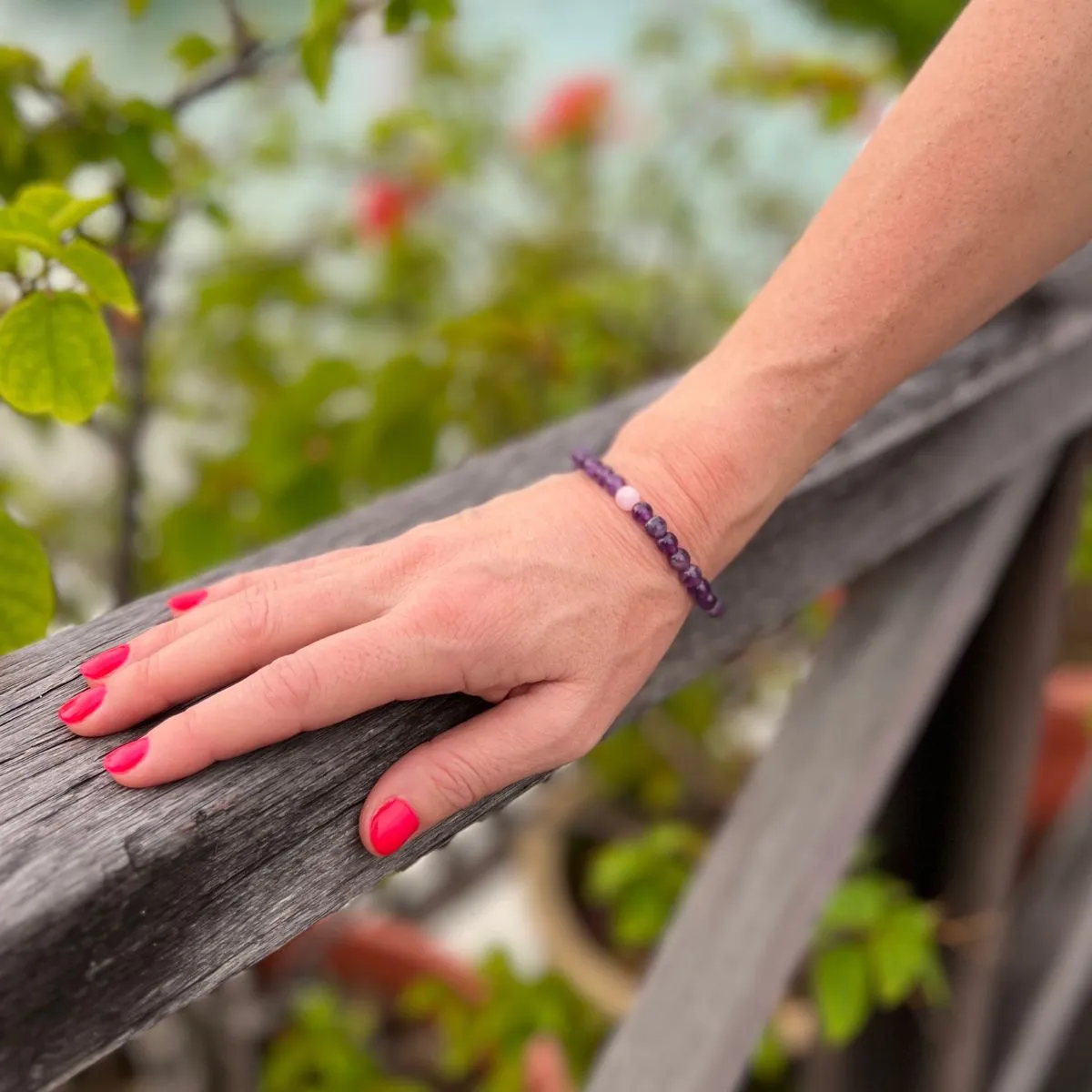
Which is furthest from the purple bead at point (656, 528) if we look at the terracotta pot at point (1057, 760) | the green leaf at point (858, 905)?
the terracotta pot at point (1057, 760)

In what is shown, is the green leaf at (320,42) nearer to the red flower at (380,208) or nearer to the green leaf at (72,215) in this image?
the green leaf at (72,215)

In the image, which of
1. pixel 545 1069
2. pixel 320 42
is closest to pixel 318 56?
pixel 320 42

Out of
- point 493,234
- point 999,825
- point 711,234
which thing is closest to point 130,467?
point 999,825

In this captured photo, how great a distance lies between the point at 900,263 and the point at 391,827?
1.04 feet

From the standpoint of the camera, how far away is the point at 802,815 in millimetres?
647

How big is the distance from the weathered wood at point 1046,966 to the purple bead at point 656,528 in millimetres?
898

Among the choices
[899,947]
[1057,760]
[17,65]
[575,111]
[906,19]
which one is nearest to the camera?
[17,65]

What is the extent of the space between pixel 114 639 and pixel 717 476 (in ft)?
0.86

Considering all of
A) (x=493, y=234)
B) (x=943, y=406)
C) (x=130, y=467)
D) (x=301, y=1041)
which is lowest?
(x=301, y=1041)

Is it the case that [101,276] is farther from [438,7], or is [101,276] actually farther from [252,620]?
[438,7]

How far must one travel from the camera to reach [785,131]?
73.9 inches

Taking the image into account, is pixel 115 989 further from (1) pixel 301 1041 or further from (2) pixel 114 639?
(1) pixel 301 1041

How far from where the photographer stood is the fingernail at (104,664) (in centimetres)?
38

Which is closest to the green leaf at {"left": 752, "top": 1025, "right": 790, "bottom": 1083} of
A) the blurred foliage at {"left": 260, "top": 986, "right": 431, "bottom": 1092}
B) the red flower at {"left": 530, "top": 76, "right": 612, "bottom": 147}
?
the blurred foliage at {"left": 260, "top": 986, "right": 431, "bottom": 1092}
